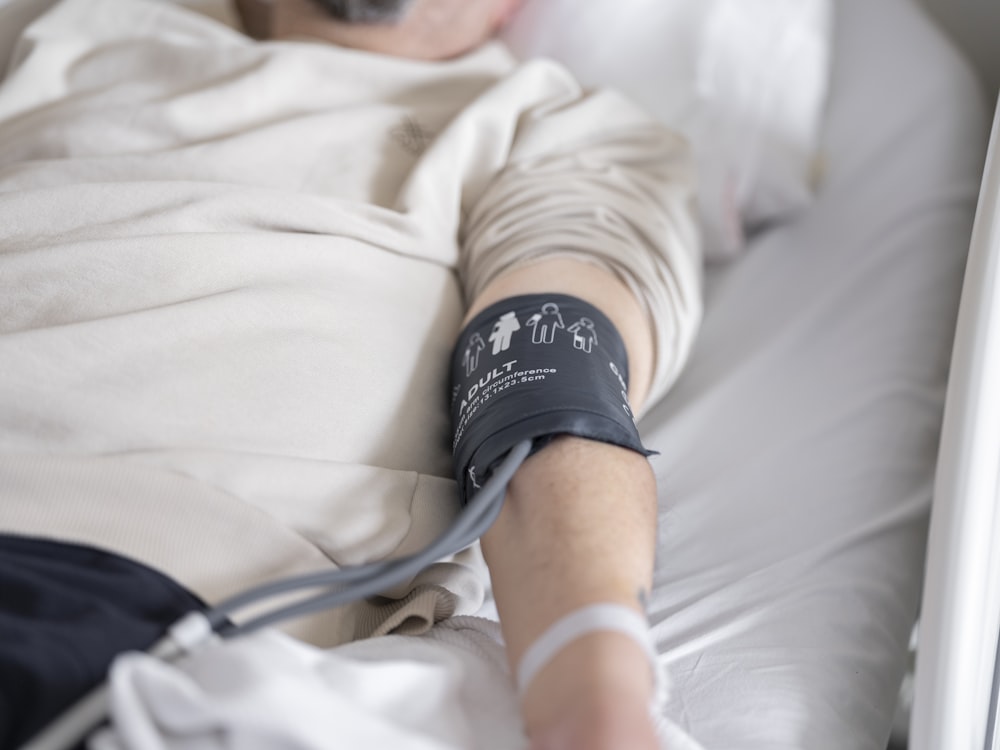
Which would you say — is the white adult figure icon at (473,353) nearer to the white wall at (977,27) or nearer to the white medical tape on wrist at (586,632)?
the white medical tape on wrist at (586,632)

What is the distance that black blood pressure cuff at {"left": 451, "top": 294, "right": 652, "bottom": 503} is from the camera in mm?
742

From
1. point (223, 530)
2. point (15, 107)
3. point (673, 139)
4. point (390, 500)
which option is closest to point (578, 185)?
point (673, 139)

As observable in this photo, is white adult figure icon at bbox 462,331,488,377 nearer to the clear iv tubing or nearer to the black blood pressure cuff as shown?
the black blood pressure cuff

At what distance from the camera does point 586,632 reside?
607 millimetres

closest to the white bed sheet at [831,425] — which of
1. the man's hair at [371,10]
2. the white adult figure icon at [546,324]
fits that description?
the white adult figure icon at [546,324]

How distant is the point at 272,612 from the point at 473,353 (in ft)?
1.12


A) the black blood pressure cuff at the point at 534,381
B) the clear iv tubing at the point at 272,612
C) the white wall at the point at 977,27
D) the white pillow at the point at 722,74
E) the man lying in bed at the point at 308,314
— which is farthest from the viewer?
the white wall at the point at 977,27

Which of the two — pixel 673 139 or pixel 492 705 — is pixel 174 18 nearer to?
pixel 673 139

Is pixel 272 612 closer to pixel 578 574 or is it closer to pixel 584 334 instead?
pixel 578 574

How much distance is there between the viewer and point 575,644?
605 millimetres

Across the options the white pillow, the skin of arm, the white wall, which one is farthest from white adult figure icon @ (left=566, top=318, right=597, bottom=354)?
the white wall

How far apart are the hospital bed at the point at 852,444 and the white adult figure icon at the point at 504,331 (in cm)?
26

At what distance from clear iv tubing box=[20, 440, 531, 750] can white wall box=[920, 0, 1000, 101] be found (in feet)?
4.38

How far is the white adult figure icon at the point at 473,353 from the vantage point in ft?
2.75
